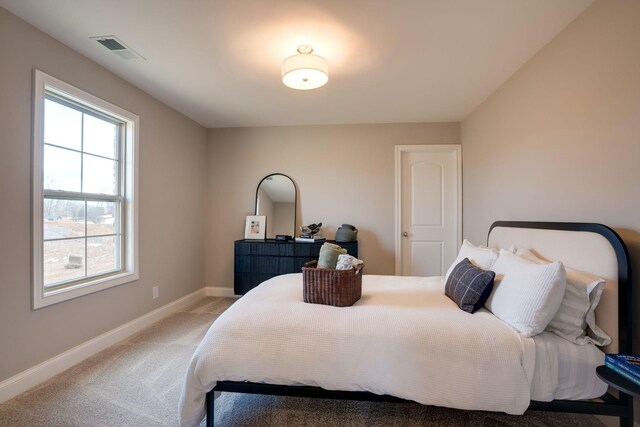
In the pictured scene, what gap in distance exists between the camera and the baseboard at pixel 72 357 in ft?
5.85

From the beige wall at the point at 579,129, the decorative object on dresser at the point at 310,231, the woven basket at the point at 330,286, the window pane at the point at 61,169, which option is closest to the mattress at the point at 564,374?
the beige wall at the point at 579,129

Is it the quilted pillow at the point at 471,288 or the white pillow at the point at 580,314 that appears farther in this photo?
the quilted pillow at the point at 471,288

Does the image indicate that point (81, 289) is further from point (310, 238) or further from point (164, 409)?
point (310, 238)

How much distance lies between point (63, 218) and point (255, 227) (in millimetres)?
2077

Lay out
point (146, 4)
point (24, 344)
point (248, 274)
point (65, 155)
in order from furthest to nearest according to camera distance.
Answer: point (248, 274)
point (65, 155)
point (24, 344)
point (146, 4)

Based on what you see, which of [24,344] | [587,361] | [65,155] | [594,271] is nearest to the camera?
[587,361]

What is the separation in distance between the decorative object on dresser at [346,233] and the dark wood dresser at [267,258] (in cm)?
6

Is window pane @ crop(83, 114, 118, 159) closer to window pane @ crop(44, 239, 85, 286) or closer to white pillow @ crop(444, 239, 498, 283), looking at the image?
window pane @ crop(44, 239, 85, 286)

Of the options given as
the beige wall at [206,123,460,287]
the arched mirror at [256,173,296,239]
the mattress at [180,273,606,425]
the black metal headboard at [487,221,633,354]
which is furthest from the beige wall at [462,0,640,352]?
the arched mirror at [256,173,296,239]

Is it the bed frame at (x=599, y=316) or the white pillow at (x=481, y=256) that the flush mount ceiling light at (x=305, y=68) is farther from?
the bed frame at (x=599, y=316)

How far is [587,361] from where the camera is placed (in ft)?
4.43

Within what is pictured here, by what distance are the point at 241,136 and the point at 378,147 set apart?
199cm

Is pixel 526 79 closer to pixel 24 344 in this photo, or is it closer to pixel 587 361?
pixel 587 361

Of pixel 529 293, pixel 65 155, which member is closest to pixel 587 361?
pixel 529 293
